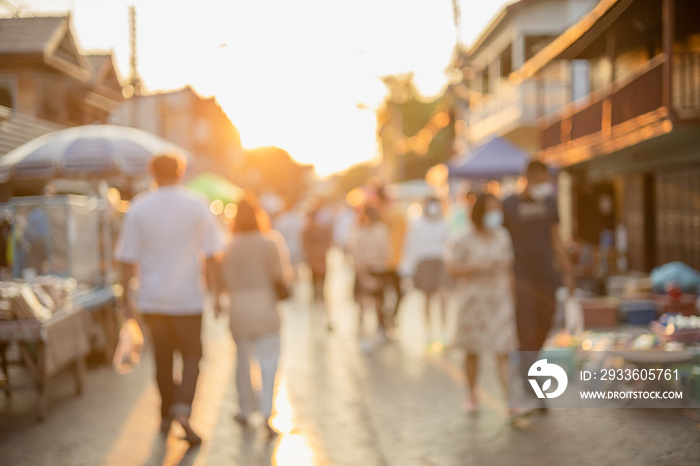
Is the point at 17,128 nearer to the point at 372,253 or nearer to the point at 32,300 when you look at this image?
the point at 372,253

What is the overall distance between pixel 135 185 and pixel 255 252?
1488 cm

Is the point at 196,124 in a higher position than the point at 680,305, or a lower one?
higher

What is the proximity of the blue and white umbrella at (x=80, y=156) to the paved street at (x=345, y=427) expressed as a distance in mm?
3906

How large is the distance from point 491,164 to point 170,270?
12.4 metres

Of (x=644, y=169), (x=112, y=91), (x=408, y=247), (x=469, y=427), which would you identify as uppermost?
(x=112, y=91)

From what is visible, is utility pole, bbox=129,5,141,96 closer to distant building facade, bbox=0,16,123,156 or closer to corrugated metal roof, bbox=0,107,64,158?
distant building facade, bbox=0,16,123,156

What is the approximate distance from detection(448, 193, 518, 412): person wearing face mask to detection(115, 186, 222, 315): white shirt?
2.11 m

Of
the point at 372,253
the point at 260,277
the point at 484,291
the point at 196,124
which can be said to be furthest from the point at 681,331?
the point at 196,124

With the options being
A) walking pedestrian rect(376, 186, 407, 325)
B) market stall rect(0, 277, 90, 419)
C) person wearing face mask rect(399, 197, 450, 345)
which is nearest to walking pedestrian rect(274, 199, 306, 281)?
walking pedestrian rect(376, 186, 407, 325)

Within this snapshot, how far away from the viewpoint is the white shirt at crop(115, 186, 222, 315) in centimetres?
619

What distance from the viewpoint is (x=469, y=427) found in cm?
642

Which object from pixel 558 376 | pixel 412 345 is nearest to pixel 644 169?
pixel 412 345

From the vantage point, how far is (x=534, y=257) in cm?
705

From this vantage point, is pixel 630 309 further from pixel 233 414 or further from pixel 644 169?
pixel 644 169
